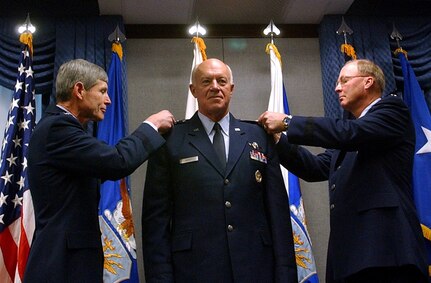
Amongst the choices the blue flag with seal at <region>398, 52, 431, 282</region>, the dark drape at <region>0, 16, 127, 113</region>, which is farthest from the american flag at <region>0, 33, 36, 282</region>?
the blue flag with seal at <region>398, 52, 431, 282</region>

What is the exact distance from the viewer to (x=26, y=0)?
4.32m

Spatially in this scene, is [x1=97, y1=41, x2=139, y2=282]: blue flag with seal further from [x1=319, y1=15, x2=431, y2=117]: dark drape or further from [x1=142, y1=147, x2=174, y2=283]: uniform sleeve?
[x1=319, y1=15, x2=431, y2=117]: dark drape

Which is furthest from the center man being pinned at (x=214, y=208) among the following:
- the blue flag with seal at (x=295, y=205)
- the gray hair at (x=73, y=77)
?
the blue flag with seal at (x=295, y=205)

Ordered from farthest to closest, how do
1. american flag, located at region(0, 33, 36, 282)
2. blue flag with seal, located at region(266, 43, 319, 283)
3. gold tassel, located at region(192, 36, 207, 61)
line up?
gold tassel, located at region(192, 36, 207, 61) → blue flag with seal, located at region(266, 43, 319, 283) → american flag, located at region(0, 33, 36, 282)

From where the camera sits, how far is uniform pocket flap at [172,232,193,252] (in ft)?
7.16

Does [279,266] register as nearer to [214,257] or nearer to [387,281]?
[214,257]

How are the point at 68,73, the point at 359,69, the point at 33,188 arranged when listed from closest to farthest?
the point at 33,188 < the point at 68,73 < the point at 359,69

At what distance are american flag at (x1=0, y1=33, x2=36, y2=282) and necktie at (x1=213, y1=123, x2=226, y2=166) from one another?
5.50ft

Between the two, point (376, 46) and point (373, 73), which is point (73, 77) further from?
point (376, 46)

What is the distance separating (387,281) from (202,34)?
8.85 ft

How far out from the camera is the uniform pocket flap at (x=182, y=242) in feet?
7.16

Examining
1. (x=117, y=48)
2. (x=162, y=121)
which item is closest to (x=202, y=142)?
(x=162, y=121)

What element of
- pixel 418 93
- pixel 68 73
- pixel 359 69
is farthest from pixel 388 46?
pixel 68 73

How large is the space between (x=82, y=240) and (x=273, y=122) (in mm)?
955
